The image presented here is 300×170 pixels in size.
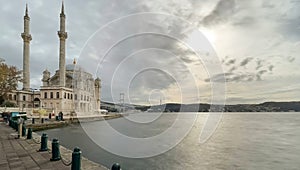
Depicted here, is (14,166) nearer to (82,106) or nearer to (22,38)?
(22,38)

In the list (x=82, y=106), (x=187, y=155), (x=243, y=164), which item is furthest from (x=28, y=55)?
(x=243, y=164)

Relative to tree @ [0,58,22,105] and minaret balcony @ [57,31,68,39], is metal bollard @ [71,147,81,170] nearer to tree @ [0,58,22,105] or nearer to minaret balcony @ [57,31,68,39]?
tree @ [0,58,22,105]

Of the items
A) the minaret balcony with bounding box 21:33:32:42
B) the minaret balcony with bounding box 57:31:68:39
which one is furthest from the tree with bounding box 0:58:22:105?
the minaret balcony with bounding box 57:31:68:39

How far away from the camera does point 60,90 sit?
233ft

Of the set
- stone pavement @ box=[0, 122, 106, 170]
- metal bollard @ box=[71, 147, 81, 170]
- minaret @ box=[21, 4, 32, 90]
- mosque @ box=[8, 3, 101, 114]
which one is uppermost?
minaret @ box=[21, 4, 32, 90]

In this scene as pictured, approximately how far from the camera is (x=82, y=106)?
270 ft

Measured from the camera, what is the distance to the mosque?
2685 inches

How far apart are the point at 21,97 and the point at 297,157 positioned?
224ft

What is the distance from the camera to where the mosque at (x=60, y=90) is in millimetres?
68188

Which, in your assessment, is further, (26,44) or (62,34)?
(62,34)

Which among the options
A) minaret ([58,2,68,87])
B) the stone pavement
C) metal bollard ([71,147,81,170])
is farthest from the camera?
minaret ([58,2,68,87])

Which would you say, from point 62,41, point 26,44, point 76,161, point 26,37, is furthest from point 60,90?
point 76,161

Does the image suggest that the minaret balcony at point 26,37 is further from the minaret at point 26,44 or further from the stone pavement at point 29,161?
the stone pavement at point 29,161

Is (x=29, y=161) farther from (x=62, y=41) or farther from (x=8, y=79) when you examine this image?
(x=62, y=41)
